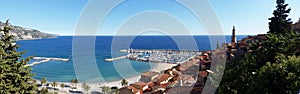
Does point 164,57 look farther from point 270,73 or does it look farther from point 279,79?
point 279,79

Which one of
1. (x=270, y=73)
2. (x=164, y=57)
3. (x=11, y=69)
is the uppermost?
(x=11, y=69)

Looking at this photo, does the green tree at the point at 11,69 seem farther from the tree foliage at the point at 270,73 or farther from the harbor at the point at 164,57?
the harbor at the point at 164,57

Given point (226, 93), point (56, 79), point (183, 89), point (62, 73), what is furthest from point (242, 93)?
point (62, 73)

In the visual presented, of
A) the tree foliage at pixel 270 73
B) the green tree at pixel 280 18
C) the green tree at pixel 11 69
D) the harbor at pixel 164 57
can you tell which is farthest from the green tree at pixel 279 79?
the harbor at pixel 164 57

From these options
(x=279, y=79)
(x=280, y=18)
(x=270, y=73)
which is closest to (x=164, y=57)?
(x=280, y=18)

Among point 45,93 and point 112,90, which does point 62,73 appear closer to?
point 112,90

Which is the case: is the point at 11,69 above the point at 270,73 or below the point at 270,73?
above

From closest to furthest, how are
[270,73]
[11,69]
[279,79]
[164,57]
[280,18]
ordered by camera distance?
[279,79] → [270,73] → [11,69] → [280,18] → [164,57]

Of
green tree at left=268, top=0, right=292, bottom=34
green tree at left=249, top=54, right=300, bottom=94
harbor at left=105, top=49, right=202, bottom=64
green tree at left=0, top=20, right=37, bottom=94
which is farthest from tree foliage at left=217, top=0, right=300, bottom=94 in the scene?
harbor at left=105, top=49, right=202, bottom=64
